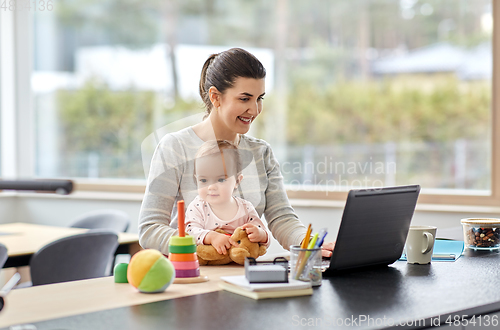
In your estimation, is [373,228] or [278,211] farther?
[278,211]

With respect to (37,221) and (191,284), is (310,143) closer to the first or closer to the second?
(37,221)

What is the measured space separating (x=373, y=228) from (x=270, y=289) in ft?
1.09

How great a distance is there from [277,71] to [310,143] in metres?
0.54

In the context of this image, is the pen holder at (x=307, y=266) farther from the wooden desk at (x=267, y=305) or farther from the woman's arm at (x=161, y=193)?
the woman's arm at (x=161, y=193)

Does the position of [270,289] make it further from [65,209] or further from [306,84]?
[65,209]

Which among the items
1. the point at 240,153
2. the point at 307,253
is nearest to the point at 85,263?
the point at 240,153

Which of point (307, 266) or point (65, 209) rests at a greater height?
point (307, 266)

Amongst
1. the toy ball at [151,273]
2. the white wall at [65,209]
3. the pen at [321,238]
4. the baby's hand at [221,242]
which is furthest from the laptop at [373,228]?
the white wall at [65,209]

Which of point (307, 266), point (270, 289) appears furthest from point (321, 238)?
point (270, 289)

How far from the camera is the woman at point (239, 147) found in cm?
155

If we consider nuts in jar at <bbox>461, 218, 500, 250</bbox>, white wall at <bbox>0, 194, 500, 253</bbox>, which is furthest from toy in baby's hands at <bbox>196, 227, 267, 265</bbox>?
white wall at <bbox>0, 194, 500, 253</bbox>

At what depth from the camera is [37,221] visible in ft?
14.8

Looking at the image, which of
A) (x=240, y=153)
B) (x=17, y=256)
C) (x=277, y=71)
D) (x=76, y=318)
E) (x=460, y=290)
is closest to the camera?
(x=76, y=318)

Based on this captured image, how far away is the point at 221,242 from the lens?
4.63ft
